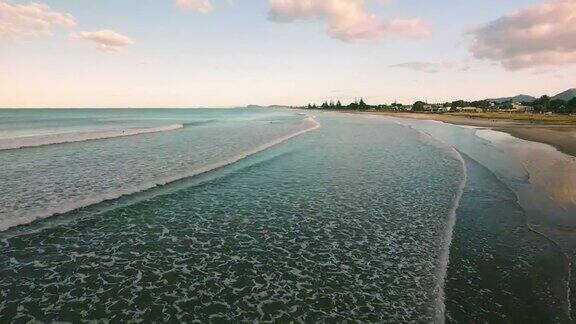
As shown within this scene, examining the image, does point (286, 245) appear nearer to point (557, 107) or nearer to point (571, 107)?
point (571, 107)

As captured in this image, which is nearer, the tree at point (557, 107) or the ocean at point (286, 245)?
the ocean at point (286, 245)

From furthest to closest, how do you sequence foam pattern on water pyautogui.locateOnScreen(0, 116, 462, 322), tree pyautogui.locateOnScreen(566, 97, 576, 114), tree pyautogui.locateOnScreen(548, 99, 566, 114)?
tree pyautogui.locateOnScreen(548, 99, 566, 114)
tree pyautogui.locateOnScreen(566, 97, 576, 114)
foam pattern on water pyautogui.locateOnScreen(0, 116, 462, 322)

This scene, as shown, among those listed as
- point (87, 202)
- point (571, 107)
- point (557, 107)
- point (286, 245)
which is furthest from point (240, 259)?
point (557, 107)

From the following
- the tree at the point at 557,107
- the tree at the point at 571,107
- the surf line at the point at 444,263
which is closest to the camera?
the surf line at the point at 444,263

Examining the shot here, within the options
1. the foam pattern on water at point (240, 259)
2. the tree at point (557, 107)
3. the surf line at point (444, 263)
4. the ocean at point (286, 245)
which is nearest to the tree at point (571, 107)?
the tree at point (557, 107)

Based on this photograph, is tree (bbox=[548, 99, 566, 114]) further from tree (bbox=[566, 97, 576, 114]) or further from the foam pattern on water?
the foam pattern on water

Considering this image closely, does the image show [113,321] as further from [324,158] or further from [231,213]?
[324,158]

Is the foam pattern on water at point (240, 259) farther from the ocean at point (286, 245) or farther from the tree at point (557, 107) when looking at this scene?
the tree at point (557, 107)

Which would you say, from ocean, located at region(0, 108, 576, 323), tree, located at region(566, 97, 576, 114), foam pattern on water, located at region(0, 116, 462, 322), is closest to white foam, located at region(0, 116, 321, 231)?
ocean, located at region(0, 108, 576, 323)

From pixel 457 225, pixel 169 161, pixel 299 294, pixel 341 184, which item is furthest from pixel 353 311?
pixel 169 161
